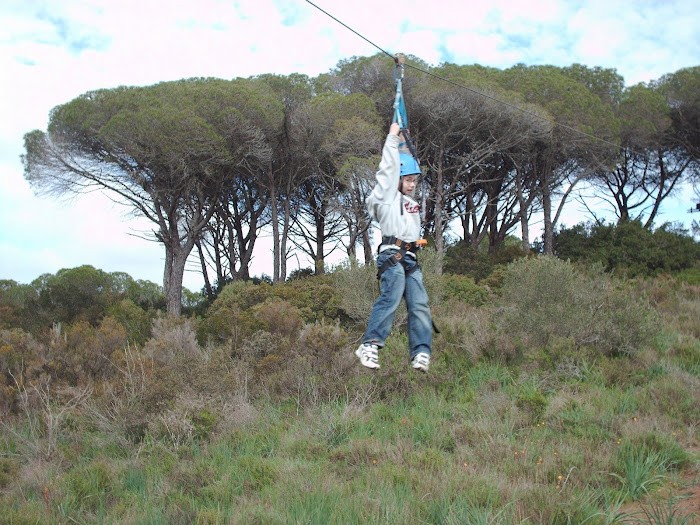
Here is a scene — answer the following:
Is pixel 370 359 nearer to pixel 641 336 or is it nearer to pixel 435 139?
pixel 641 336

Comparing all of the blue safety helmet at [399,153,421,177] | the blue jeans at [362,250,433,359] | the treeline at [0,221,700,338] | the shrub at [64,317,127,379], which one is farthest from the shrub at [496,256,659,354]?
the shrub at [64,317,127,379]

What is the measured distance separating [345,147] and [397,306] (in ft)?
63.8

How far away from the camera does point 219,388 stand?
9.69 m

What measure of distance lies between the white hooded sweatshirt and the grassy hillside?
2.49 metres

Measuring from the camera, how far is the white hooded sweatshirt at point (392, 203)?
489 cm

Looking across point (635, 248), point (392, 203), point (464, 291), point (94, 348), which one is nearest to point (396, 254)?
point (392, 203)

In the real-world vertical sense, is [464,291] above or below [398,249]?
below

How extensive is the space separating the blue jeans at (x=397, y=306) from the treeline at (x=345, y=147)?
17.5m

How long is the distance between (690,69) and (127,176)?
89.8 feet

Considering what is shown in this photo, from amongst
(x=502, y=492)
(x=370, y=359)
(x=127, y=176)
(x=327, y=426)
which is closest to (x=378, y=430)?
(x=327, y=426)

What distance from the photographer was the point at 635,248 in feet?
89.8

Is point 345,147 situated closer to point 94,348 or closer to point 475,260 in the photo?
point 475,260

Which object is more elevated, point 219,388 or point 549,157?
point 549,157

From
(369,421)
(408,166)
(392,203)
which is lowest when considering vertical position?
(369,421)
